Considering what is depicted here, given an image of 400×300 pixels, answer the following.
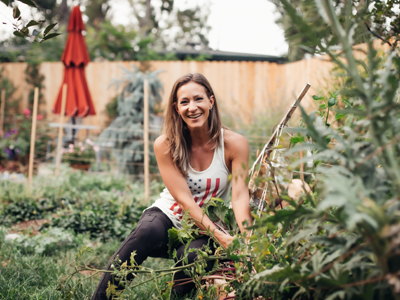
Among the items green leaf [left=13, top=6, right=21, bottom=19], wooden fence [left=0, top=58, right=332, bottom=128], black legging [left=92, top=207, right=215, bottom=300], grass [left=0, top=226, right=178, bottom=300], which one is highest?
wooden fence [left=0, top=58, right=332, bottom=128]

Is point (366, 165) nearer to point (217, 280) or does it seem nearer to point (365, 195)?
point (365, 195)

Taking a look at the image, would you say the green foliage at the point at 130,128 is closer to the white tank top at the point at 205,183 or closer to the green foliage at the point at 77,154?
the green foliage at the point at 77,154

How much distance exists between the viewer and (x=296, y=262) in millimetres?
891

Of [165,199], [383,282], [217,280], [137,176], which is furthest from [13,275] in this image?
[137,176]

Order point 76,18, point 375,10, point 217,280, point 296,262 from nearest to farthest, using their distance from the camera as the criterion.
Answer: point 296,262, point 217,280, point 375,10, point 76,18

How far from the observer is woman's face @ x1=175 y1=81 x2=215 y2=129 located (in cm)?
184

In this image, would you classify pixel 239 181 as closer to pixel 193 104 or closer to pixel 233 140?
pixel 233 140

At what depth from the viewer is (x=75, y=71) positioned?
21.2 feet

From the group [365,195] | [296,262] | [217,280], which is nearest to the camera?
[365,195]

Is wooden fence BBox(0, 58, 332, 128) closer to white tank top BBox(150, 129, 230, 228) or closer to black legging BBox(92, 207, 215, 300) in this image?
white tank top BBox(150, 129, 230, 228)

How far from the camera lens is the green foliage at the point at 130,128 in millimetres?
5594

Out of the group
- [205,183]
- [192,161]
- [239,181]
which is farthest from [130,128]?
[239,181]

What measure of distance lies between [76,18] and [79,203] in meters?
4.30

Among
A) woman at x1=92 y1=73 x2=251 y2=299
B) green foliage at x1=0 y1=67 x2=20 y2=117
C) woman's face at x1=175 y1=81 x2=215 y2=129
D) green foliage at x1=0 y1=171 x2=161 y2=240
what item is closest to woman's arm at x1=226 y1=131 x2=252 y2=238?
woman at x1=92 y1=73 x2=251 y2=299
